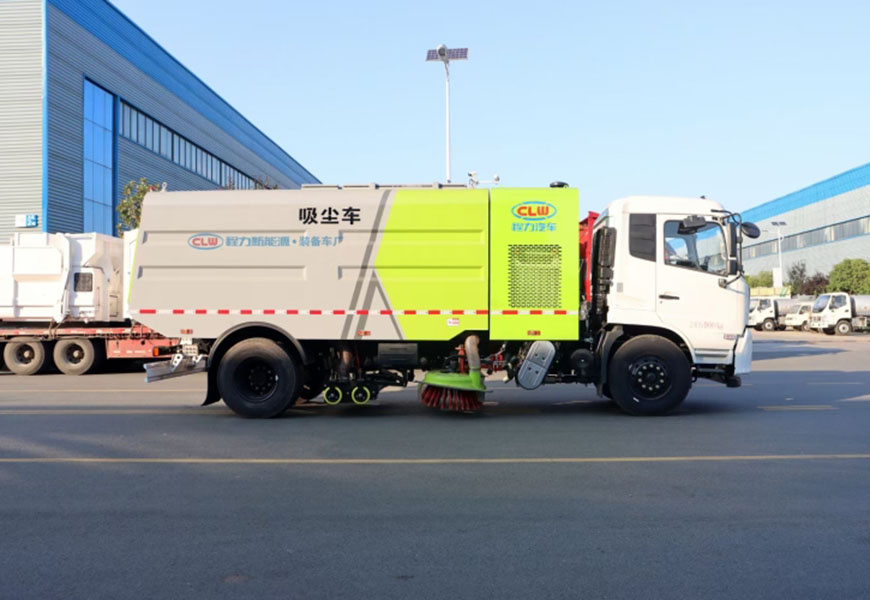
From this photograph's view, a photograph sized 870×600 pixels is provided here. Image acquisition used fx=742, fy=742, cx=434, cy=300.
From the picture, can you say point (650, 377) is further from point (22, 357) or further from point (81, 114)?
point (81, 114)

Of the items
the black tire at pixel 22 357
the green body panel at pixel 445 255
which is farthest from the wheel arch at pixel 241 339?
the black tire at pixel 22 357

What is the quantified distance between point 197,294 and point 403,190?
324cm

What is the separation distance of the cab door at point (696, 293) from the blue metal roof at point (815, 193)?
218 feet

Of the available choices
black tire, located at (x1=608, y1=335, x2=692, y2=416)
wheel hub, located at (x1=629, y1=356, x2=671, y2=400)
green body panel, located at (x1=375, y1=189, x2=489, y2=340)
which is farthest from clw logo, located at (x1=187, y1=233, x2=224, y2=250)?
wheel hub, located at (x1=629, y1=356, x2=671, y2=400)

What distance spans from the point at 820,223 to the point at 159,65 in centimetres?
6565

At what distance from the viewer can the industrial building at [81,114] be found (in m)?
28.8

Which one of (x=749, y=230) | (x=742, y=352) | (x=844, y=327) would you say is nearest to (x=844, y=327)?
(x=844, y=327)

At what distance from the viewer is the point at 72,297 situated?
18.7 metres

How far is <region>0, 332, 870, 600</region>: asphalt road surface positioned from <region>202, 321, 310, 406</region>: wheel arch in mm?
570

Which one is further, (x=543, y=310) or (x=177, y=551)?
(x=543, y=310)

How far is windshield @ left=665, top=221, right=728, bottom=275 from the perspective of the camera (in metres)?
10.3

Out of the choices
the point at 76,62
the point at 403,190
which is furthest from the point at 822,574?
the point at 76,62

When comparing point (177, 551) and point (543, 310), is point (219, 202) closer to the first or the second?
point (543, 310)

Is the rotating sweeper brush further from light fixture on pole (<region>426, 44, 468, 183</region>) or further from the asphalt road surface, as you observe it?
light fixture on pole (<region>426, 44, 468, 183</region>)
